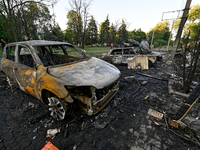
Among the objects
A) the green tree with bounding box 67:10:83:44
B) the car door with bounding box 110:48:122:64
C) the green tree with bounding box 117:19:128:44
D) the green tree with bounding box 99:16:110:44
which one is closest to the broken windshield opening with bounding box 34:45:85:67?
the car door with bounding box 110:48:122:64

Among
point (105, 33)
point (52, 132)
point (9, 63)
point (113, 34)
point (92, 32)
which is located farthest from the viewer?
point (92, 32)

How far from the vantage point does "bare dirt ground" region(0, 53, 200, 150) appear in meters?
1.75

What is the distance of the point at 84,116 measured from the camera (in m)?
2.42

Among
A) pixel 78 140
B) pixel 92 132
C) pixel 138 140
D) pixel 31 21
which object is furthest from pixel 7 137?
pixel 31 21

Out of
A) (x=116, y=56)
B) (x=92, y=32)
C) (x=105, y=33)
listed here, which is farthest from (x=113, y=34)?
(x=116, y=56)

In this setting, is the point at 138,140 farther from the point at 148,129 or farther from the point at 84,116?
the point at 84,116

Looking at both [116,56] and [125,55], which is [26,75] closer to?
[116,56]

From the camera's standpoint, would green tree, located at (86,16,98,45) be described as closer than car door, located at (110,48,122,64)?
No

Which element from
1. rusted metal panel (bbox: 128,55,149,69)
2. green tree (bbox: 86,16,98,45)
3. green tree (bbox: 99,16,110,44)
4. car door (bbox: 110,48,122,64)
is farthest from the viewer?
green tree (bbox: 86,16,98,45)

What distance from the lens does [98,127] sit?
2109 millimetres

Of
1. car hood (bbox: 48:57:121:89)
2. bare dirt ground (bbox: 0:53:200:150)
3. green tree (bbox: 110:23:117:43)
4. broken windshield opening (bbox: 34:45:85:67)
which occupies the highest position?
green tree (bbox: 110:23:117:43)

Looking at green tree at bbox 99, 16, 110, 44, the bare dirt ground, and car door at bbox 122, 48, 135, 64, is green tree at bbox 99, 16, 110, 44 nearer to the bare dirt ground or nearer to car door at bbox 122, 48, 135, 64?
car door at bbox 122, 48, 135, 64

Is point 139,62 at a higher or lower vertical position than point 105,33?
lower

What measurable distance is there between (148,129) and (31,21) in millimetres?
25210
